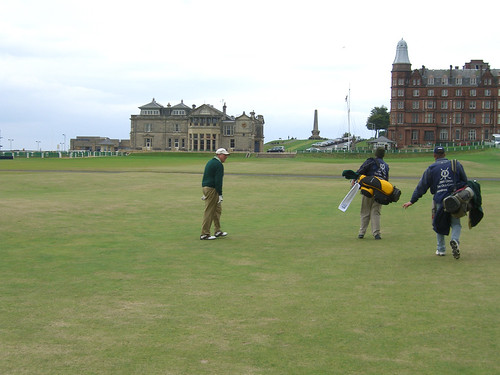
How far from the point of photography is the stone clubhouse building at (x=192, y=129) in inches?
6924

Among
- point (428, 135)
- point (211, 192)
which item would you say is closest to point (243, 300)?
point (211, 192)

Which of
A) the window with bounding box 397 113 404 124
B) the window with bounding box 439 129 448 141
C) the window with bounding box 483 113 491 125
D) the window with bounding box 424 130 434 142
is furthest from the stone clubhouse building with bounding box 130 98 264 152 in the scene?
the window with bounding box 483 113 491 125

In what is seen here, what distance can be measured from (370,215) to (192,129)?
162 m

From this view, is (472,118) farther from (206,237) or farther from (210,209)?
(206,237)

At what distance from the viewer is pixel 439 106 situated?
14875cm

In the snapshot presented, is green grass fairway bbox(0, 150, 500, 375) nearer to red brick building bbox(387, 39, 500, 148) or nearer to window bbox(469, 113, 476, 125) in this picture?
red brick building bbox(387, 39, 500, 148)

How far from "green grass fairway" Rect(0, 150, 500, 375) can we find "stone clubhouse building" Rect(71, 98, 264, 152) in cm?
15627

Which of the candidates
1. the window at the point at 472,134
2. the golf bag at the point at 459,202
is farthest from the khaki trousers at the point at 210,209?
the window at the point at 472,134

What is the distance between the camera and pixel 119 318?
896cm

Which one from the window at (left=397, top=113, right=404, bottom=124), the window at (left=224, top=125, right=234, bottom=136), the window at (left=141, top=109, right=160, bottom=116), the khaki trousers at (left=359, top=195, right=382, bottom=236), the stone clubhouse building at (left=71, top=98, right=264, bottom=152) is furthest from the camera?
the window at (left=141, top=109, right=160, bottom=116)

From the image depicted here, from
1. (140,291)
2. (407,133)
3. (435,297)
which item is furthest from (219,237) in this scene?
(407,133)

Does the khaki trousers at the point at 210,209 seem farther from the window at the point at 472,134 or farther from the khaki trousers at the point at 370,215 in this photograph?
the window at the point at 472,134

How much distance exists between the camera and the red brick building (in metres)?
148

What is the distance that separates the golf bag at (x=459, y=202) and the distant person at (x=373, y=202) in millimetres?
3716
